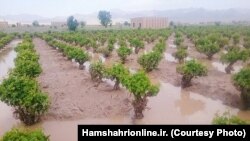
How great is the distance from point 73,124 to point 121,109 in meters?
2.80

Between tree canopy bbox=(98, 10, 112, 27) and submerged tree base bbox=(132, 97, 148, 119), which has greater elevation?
tree canopy bbox=(98, 10, 112, 27)

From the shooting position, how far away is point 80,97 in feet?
65.1

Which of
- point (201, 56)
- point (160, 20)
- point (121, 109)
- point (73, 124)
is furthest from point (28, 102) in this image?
point (160, 20)

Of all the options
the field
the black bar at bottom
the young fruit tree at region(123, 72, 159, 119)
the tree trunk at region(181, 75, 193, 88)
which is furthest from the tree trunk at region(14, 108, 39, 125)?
the tree trunk at region(181, 75, 193, 88)

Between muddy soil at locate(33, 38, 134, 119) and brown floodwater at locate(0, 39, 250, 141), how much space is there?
2.41ft

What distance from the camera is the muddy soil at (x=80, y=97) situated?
16.9 m

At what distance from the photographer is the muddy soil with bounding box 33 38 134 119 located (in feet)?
55.5

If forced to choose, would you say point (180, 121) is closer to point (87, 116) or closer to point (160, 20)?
point (87, 116)

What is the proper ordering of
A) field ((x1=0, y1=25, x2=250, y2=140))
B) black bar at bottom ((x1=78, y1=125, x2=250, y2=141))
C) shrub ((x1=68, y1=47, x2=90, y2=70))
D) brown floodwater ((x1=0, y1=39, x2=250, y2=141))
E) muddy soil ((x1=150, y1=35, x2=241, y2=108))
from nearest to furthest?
1. black bar at bottom ((x1=78, y1=125, x2=250, y2=141))
2. brown floodwater ((x1=0, y1=39, x2=250, y2=141))
3. field ((x1=0, y1=25, x2=250, y2=140))
4. muddy soil ((x1=150, y1=35, x2=241, y2=108))
5. shrub ((x1=68, y1=47, x2=90, y2=70))

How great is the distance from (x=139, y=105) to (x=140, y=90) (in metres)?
0.90

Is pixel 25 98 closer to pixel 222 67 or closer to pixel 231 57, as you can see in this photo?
pixel 231 57

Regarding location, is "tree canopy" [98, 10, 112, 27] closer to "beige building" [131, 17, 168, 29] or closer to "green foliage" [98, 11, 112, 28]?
"green foliage" [98, 11, 112, 28]

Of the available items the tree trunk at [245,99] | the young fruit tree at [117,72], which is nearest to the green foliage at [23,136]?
the young fruit tree at [117,72]

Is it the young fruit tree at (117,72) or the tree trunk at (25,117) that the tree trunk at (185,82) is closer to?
the young fruit tree at (117,72)
